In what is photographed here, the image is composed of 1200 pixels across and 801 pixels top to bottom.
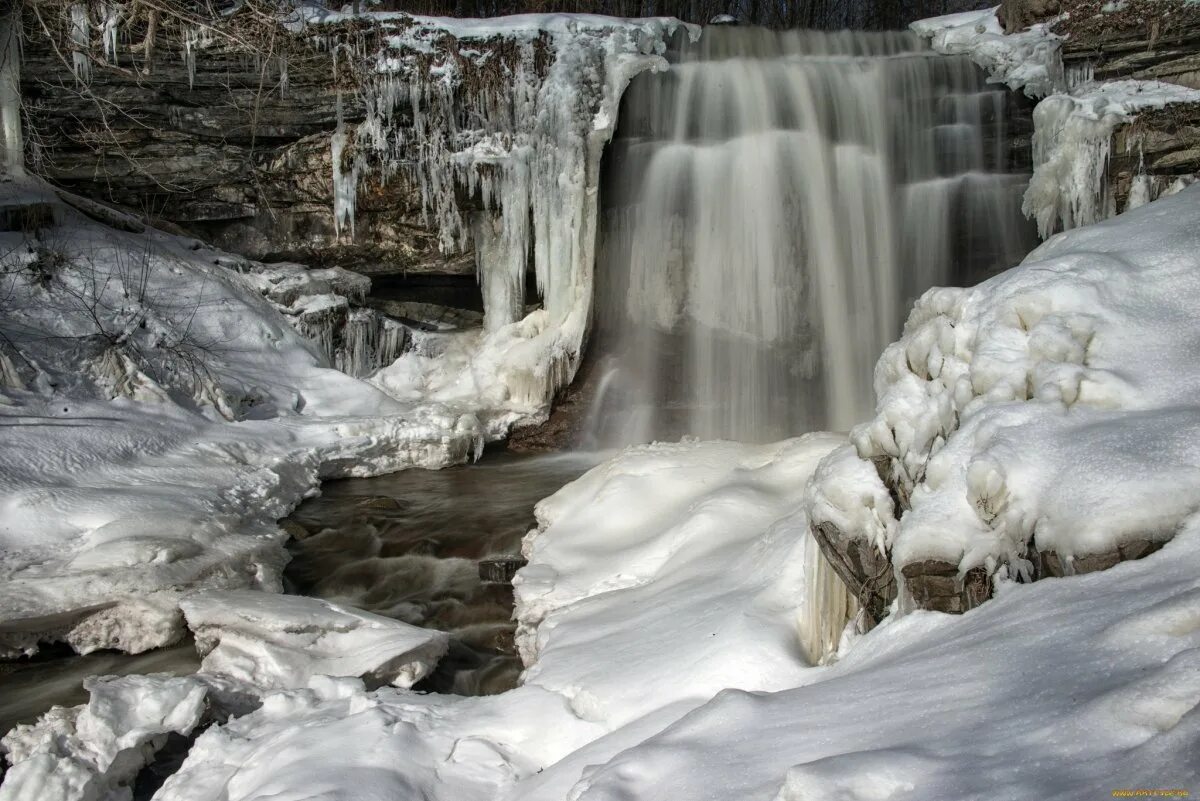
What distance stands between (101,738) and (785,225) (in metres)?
7.62

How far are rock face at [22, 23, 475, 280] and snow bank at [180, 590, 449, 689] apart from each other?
6.50 m

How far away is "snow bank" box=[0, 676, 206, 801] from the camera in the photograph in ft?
10.5

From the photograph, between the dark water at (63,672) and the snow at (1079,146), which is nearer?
the dark water at (63,672)

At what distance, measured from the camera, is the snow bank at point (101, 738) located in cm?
319

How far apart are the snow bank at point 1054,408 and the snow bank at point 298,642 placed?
7.67ft

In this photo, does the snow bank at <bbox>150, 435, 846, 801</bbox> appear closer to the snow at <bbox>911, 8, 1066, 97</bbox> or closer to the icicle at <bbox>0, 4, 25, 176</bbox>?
the snow at <bbox>911, 8, 1066, 97</bbox>

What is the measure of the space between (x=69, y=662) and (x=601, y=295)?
674 centimetres

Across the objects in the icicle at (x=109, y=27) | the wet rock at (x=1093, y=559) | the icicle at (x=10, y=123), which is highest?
the icicle at (x=109, y=27)

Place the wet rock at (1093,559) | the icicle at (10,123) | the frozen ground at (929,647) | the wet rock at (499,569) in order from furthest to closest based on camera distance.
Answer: the icicle at (10,123)
the wet rock at (499,569)
the wet rock at (1093,559)
the frozen ground at (929,647)

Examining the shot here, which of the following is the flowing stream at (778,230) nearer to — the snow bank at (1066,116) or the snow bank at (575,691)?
the snow bank at (1066,116)

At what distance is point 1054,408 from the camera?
2.71m

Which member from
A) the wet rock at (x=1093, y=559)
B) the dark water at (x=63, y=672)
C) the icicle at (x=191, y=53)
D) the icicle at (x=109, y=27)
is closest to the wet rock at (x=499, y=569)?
the dark water at (x=63, y=672)

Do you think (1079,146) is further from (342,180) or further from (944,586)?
(342,180)

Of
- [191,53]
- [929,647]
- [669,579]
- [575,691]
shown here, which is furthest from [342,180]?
[929,647]
